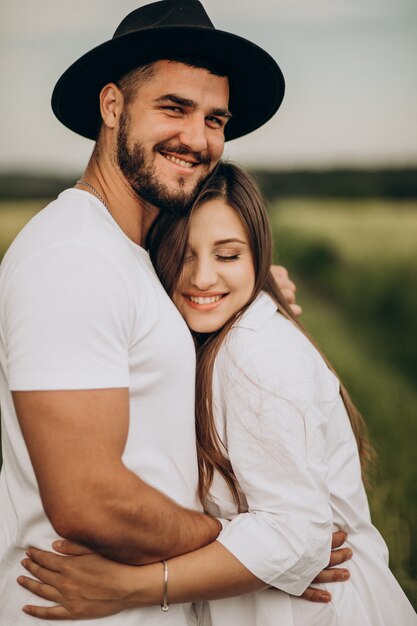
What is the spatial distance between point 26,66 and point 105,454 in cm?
243

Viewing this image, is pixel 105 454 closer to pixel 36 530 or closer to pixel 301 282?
pixel 36 530

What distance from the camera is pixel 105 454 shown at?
3.78 ft

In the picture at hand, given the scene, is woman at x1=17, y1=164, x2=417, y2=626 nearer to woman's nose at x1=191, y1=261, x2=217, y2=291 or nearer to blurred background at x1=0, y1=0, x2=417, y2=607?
woman's nose at x1=191, y1=261, x2=217, y2=291

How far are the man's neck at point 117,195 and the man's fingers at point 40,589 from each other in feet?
2.48

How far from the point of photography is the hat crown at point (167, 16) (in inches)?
60.2

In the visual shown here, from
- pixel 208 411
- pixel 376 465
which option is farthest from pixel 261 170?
pixel 208 411

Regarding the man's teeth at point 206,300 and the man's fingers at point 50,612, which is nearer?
the man's fingers at point 50,612

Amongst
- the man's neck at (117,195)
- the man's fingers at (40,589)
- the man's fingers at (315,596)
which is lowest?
the man's fingers at (315,596)

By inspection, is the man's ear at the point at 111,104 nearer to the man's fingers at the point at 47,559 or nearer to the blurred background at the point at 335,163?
the man's fingers at the point at 47,559

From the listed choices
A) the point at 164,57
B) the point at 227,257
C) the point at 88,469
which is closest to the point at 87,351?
the point at 88,469

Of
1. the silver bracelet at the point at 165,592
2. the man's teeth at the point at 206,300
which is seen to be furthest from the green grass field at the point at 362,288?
the silver bracelet at the point at 165,592

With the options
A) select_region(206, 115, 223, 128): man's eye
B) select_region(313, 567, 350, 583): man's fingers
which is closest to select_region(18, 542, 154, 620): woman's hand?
select_region(313, 567, 350, 583): man's fingers

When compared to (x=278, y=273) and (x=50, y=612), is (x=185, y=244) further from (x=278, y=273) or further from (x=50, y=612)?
(x=50, y=612)

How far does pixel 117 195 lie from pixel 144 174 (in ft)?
0.26
